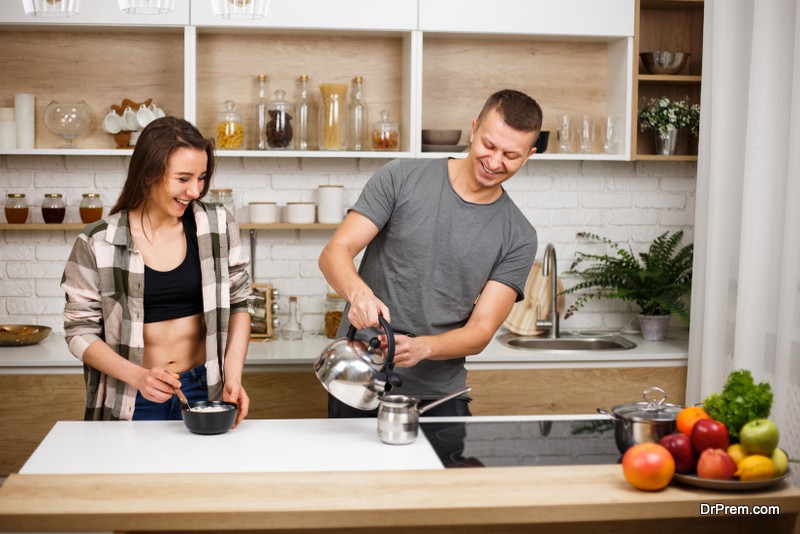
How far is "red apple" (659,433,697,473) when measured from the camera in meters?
Result: 1.90

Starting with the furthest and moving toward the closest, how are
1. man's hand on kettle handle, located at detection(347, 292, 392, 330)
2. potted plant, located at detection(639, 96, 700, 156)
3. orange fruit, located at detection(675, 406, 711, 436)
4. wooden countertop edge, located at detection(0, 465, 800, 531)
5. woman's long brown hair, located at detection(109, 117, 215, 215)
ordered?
potted plant, located at detection(639, 96, 700, 156) → woman's long brown hair, located at detection(109, 117, 215, 215) → man's hand on kettle handle, located at detection(347, 292, 392, 330) → orange fruit, located at detection(675, 406, 711, 436) → wooden countertop edge, located at detection(0, 465, 800, 531)

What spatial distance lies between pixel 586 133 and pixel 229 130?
1.61 m

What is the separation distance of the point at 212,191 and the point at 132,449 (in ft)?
6.61

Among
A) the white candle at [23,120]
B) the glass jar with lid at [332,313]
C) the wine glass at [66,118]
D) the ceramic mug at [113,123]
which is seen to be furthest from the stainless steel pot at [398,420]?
the white candle at [23,120]

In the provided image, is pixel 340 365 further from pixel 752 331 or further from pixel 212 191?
pixel 212 191

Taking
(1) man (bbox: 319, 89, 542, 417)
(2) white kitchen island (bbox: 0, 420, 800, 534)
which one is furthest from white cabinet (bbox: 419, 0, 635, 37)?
(2) white kitchen island (bbox: 0, 420, 800, 534)

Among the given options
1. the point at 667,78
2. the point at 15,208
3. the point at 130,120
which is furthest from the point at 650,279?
the point at 15,208

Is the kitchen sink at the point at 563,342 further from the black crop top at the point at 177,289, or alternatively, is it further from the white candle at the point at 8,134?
the white candle at the point at 8,134

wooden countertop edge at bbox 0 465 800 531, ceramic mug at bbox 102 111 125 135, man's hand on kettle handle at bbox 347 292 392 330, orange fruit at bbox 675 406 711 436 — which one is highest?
ceramic mug at bbox 102 111 125 135

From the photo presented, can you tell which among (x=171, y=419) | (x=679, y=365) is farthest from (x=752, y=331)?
(x=171, y=419)

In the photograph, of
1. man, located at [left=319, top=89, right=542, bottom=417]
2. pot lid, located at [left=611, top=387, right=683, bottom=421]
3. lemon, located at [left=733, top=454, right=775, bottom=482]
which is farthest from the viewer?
man, located at [left=319, top=89, right=542, bottom=417]

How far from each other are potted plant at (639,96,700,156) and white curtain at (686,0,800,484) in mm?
446

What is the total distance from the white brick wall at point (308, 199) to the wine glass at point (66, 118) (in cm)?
18

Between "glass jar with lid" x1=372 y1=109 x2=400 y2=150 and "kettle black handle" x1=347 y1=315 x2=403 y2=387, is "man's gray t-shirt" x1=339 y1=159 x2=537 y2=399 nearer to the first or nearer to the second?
"kettle black handle" x1=347 y1=315 x2=403 y2=387
